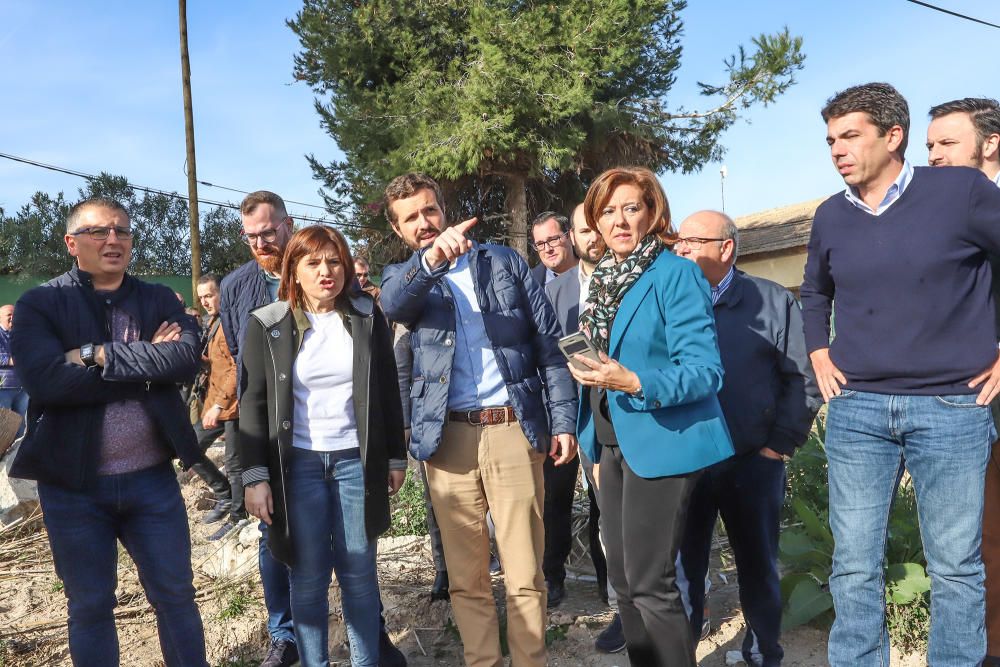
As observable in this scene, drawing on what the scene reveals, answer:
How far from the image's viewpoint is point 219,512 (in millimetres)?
5945

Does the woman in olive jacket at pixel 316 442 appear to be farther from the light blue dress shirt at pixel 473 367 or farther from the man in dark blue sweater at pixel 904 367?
the man in dark blue sweater at pixel 904 367

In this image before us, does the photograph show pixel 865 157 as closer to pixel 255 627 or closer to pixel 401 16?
pixel 255 627

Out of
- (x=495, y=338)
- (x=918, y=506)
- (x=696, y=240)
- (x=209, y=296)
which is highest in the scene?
(x=696, y=240)

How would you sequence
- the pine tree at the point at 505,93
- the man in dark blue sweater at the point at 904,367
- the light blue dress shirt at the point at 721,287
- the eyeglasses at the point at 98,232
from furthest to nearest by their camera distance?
the pine tree at the point at 505,93 → the light blue dress shirt at the point at 721,287 → the eyeglasses at the point at 98,232 → the man in dark blue sweater at the point at 904,367

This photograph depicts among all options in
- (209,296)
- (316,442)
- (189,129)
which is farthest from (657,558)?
(189,129)

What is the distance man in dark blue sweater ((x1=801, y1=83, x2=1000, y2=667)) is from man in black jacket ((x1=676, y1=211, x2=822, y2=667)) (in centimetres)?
40

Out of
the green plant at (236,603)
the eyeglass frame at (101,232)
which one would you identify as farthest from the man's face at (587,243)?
the green plant at (236,603)

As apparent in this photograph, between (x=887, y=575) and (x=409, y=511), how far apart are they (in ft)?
9.98

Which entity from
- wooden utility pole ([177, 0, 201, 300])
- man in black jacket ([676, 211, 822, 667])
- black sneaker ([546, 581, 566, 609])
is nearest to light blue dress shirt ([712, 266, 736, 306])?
man in black jacket ([676, 211, 822, 667])

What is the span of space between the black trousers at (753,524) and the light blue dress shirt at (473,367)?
3.07 feet

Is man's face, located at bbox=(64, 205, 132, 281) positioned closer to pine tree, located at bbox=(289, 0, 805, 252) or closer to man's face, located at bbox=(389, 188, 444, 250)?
man's face, located at bbox=(389, 188, 444, 250)

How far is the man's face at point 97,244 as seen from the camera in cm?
277

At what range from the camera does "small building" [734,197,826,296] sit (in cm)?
2073

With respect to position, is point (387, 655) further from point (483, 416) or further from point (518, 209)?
point (518, 209)
